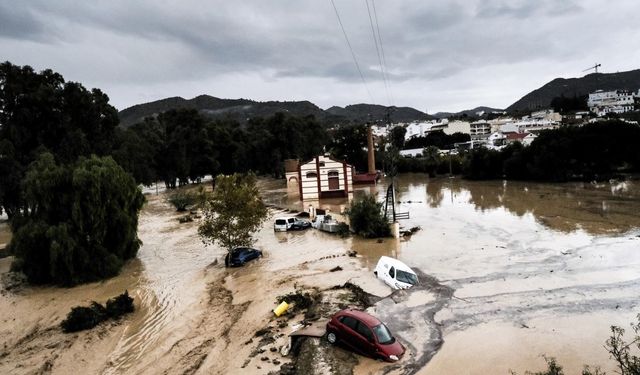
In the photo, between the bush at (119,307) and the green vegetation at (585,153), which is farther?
the green vegetation at (585,153)

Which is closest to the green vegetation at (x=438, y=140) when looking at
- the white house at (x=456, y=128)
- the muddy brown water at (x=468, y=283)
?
the white house at (x=456, y=128)

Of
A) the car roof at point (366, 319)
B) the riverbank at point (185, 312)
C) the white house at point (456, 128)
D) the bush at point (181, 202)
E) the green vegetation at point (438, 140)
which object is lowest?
the riverbank at point (185, 312)

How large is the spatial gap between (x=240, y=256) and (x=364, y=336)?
50.4ft

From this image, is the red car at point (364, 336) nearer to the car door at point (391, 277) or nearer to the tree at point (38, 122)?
the car door at point (391, 277)

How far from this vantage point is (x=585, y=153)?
6203 centimetres

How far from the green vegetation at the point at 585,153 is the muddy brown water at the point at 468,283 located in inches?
727

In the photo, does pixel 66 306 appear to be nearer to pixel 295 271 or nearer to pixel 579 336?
pixel 295 271

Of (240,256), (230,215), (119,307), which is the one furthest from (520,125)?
(119,307)

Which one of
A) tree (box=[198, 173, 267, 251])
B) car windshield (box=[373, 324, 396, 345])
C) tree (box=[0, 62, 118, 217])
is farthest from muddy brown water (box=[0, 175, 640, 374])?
tree (box=[0, 62, 118, 217])

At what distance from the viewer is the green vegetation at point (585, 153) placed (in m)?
61.5

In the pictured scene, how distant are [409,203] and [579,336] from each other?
123 ft

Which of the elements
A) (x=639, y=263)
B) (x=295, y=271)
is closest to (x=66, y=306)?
(x=295, y=271)

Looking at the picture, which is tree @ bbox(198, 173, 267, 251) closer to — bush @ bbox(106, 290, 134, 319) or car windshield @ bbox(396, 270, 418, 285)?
bush @ bbox(106, 290, 134, 319)

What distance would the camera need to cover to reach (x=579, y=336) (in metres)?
14.2
